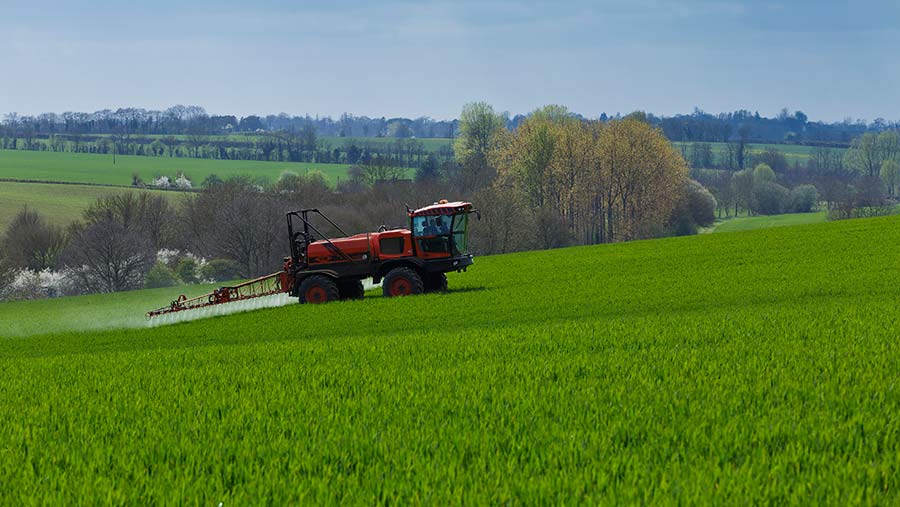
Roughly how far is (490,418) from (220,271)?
7758cm

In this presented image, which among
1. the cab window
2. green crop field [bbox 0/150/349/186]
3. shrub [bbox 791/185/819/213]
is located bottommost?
shrub [bbox 791/185/819/213]

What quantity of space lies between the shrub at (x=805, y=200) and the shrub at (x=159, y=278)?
110019 millimetres

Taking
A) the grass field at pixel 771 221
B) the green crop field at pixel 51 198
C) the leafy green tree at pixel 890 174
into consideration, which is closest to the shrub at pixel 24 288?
the green crop field at pixel 51 198

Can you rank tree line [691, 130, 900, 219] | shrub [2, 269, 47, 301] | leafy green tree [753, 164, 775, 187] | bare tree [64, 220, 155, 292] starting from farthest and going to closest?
1. leafy green tree [753, 164, 775, 187]
2. tree line [691, 130, 900, 219]
3. bare tree [64, 220, 155, 292]
4. shrub [2, 269, 47, 301]

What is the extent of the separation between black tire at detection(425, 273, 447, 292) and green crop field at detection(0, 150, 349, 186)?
115 m

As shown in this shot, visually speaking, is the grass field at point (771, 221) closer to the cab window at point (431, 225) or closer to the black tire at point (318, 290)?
the cab window at point (431, 225)

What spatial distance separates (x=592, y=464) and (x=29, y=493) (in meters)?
4.07

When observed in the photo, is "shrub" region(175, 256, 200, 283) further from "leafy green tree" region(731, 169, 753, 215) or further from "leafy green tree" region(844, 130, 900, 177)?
"leafy green tree" region(844, 130, 900, 177)

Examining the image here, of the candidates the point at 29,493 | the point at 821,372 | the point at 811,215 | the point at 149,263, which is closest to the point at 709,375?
the point at 821,372

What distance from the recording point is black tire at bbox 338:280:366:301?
31141mm

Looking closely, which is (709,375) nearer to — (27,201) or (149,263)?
(149,263)

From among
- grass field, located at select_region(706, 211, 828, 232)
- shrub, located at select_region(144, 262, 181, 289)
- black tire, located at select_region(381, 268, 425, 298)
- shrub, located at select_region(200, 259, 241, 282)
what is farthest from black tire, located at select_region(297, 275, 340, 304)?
grass field, located at select_region(706, 211, 828, 232)

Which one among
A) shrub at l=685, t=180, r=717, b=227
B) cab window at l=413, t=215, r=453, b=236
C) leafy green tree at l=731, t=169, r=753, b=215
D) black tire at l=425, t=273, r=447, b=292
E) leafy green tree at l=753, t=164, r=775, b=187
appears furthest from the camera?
leafy green tree at l=753, t=164, r=775, b=187

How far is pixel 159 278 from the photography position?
80.2 m
